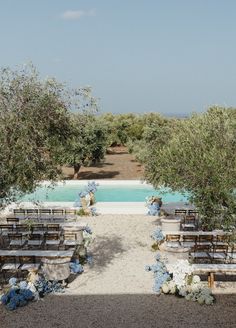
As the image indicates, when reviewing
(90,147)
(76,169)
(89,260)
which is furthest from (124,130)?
(89,260)

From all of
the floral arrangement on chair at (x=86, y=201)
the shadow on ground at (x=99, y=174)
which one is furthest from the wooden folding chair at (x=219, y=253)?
the shadow on ground at (x=99, y=174)

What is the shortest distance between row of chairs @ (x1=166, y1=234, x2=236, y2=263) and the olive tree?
2889 mm

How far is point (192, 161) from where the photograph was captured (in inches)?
511

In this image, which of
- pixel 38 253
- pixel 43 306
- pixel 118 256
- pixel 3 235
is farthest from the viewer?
pixel 3 235

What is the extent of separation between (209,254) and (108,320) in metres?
5.16

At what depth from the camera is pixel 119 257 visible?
1797cm

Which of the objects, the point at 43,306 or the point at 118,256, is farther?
the point at 118,256

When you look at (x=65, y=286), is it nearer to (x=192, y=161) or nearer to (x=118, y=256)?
(x=118, y=256)

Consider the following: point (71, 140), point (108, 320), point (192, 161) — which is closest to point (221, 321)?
point (108, 320)

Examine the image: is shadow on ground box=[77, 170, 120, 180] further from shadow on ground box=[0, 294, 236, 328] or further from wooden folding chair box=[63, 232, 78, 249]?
shadow on ground box=[0, 294, 236, 328]

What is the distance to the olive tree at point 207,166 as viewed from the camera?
12.2 m

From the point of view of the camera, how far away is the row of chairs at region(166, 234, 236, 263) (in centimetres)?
1613

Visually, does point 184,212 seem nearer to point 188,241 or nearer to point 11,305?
point 188,241

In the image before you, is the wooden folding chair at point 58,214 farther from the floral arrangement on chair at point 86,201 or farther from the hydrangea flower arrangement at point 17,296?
the hydrangea flower arrangement at point 17,296
